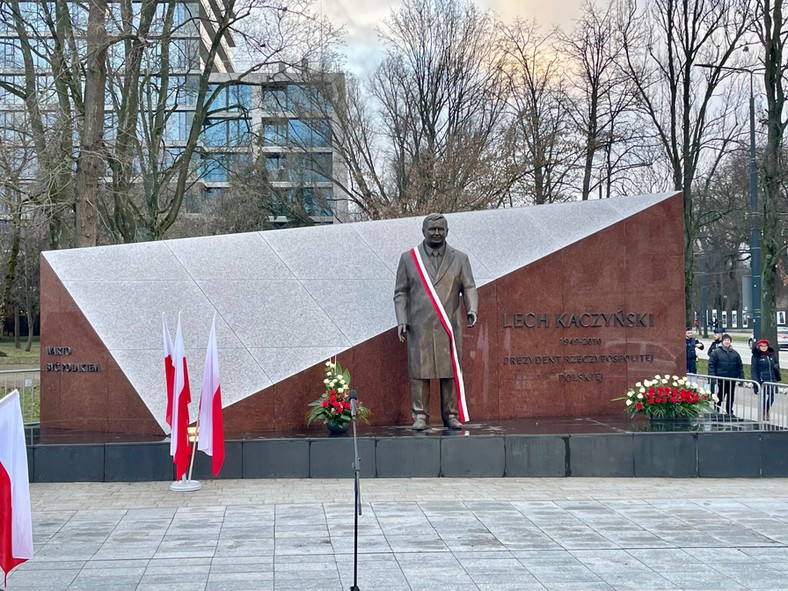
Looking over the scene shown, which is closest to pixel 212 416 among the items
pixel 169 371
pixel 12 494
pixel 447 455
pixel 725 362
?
pixel 169 371

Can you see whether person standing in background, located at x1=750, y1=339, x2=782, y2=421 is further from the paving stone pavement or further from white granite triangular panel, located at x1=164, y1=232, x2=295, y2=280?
white granite triangular panel, located at x1=164, y1=232, x2=295, y2=280

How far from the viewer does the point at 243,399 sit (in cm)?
1138

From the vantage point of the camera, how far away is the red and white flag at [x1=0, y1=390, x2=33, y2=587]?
5.07 meters

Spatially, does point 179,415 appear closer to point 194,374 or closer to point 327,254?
point 194,374

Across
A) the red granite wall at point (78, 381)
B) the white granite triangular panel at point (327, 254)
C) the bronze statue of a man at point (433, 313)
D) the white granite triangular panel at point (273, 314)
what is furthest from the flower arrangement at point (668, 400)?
the red granite wall at point (78, 381)

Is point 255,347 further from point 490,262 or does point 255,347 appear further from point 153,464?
point 490,262

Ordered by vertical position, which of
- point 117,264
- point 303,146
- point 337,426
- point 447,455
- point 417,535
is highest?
point 303,146

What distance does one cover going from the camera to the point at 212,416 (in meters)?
9.51

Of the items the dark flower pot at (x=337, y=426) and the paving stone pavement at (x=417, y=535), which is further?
the dark flower pot at (x=337, y=426)

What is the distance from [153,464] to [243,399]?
1501mm

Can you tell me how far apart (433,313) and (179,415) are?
3.36 m

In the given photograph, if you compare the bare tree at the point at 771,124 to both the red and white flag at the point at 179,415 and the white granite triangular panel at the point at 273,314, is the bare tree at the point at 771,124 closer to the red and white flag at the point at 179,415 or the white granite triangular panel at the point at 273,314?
the white granite triangular panel at the point at 273,314

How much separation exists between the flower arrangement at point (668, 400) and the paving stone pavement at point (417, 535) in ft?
4.15

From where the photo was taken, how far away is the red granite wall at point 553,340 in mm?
11773
